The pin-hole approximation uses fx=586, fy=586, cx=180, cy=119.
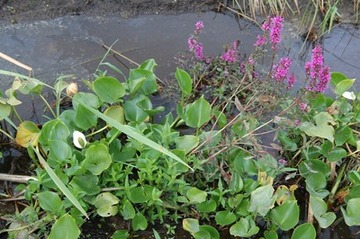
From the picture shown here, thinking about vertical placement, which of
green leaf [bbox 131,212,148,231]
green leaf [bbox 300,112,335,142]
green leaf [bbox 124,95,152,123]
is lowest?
green leaf [bbox 131,212,148,231]

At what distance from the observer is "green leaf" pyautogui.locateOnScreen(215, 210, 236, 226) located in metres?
2.12

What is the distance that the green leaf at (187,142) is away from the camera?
2.20 m

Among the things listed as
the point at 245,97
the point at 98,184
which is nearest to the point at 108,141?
the point at 98,184

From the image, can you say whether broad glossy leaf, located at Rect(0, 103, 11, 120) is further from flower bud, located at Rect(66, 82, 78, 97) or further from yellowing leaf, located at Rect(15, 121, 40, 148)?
flower bud, located at Rect(66, 82, 78, 97)

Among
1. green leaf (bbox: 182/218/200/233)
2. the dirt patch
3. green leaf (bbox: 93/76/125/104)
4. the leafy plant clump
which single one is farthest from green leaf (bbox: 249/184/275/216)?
the dirt patch

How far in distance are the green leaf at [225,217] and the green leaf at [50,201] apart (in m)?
0.56

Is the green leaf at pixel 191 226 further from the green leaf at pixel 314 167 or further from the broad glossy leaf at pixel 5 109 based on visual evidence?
the broad glossy leaf at pixel 5 109

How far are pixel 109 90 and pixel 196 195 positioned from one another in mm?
546

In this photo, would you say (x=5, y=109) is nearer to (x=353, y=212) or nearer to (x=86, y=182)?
(x=86, y=182)

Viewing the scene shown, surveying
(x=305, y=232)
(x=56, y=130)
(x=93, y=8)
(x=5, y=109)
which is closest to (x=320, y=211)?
(x=305, y=232)

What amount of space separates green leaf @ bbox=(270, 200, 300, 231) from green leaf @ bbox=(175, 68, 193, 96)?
0.64 meters

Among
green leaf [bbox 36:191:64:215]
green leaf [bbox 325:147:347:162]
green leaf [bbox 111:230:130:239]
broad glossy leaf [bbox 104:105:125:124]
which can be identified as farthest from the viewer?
broad glossy leaf [bbox 104:105:125:124]

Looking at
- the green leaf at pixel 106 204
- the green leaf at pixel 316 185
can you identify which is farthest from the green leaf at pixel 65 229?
the green leaf at pixel 316 185

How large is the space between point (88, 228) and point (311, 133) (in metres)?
0.91
